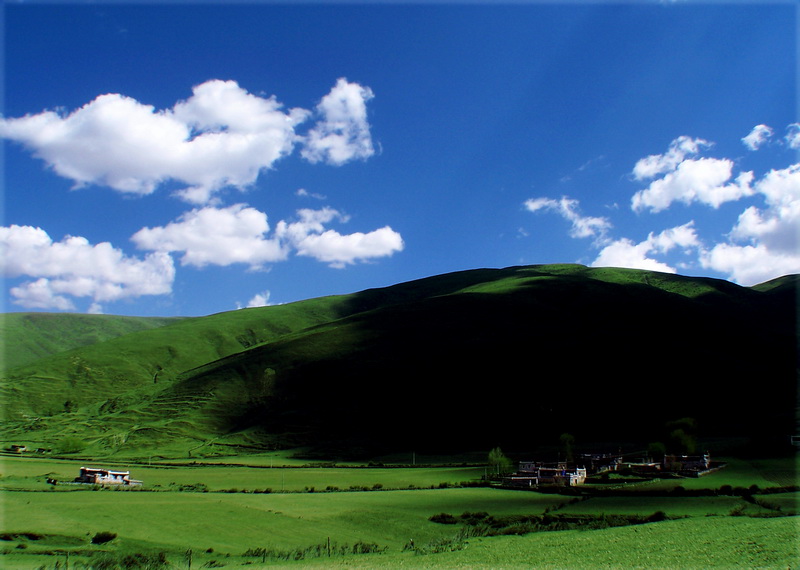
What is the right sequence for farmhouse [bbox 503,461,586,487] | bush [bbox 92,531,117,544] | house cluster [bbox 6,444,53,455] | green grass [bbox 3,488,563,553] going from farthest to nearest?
house cluster [bbox 6,444,53,455], farmhouse [bbox 503,461,586,487], green grass [bbox 3,488,563,553], bush [bbox 92,531,117,544]

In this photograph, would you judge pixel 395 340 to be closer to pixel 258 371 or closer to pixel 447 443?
pixel 258 371

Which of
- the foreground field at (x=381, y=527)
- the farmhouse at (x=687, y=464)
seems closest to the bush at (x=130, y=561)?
the foreground field at (x=381, y=527)

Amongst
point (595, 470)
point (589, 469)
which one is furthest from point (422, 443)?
point (595, 470)

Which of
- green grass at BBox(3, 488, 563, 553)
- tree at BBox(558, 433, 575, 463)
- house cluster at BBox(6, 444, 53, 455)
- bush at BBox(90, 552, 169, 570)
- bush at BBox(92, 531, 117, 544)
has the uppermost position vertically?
bush at BBox(90, 552, 169, 570)

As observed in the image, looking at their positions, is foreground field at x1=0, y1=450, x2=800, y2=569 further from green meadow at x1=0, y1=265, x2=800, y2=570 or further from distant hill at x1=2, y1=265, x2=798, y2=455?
distant hill at x1=2, y1=265, x2=798, y2=455

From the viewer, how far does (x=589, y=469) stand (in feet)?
244

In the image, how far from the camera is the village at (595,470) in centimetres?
6012

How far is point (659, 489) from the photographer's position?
50.7 m

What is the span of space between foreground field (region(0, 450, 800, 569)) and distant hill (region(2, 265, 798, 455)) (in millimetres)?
63836

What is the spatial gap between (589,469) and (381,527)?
45610 millimetres

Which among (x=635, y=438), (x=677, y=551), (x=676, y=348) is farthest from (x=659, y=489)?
(x=676, y=348)

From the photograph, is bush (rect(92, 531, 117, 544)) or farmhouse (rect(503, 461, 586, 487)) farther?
farmhouse (rect(503, 461, 586, 487))

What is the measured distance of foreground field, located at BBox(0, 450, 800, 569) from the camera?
26234mm

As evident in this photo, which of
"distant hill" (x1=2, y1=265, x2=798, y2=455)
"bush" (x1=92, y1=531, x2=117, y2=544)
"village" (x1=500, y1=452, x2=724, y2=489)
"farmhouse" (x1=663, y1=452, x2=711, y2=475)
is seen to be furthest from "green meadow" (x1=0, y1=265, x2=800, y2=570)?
"village" (x1=500, y1=452, x2=724, y2=489)
